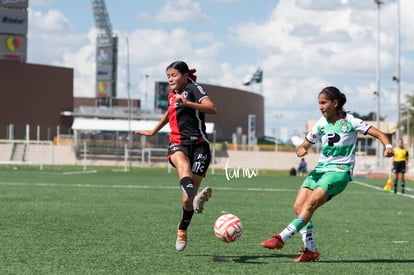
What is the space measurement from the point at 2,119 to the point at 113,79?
67.7ft

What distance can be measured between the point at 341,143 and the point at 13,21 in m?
78.4

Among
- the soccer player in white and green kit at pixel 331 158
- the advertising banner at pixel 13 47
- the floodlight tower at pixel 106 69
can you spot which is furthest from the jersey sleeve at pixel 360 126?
the floodlight tower at pixel 106 69

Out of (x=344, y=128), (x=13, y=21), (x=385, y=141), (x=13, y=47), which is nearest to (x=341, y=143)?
(x=344, y=128)

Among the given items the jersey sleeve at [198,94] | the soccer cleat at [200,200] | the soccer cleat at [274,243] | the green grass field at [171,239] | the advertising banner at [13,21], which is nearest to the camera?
the green grass field at [171,239]

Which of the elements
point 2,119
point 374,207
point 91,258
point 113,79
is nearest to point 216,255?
point 91,258

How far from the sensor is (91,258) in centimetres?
882

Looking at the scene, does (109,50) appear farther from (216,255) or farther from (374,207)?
(216,255)

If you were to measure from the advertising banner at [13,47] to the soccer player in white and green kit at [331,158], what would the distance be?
77.8m

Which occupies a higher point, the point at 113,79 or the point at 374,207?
the point at 113,79

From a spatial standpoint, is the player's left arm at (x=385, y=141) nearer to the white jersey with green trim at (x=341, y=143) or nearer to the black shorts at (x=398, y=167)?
the white jersey with green trim at (x=341, y=143)

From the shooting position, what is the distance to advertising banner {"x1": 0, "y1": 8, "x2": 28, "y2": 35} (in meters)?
83.5

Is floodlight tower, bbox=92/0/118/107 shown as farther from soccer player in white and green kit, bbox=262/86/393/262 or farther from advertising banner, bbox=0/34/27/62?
soccer player in white and green kit, bbox=262/86/393/262

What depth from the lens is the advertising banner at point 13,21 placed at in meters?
83.5

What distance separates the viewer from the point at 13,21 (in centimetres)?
8394
